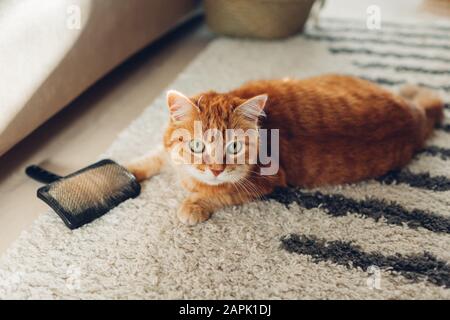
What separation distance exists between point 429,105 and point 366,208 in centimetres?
51

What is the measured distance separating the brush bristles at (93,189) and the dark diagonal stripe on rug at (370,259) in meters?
0.46

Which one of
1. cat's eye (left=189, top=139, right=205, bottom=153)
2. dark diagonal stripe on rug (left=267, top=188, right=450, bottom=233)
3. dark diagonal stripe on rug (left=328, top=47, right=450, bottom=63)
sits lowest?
dark diagonal stripe on rug (left=267, top=188, right=450, bottom=233)

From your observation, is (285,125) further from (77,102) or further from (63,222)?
(77,102)

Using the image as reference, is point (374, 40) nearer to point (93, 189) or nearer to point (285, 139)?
point (285, 139)

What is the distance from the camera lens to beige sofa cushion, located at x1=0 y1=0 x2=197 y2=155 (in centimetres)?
104

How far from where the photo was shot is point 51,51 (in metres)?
1.18

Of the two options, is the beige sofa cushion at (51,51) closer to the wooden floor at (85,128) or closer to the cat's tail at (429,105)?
the wooden floor at (85,128)

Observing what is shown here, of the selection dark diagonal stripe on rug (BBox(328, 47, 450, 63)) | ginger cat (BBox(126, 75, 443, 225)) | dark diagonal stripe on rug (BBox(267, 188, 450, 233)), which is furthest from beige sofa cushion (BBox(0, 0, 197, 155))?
dark diagonal stripe on rug (BBox(328, 47, 450, 63))

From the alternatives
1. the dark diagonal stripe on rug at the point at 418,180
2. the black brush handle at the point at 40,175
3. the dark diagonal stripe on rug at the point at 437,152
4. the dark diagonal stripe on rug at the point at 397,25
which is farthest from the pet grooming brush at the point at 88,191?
the dark diagonal stripe on rug at the point at 397,25

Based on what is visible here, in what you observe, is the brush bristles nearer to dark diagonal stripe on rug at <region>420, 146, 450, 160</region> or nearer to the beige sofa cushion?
the beige sofa cushion

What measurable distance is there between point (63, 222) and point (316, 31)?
1.77 m

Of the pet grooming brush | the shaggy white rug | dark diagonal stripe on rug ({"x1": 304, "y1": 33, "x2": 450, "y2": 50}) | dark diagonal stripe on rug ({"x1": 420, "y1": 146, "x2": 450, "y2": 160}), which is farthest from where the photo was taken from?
dark diagonal stripe on rug ({"x1": 304, "y1": 33, "x2": 450, "y2": 50})

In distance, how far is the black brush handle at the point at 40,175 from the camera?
1.18 metres
